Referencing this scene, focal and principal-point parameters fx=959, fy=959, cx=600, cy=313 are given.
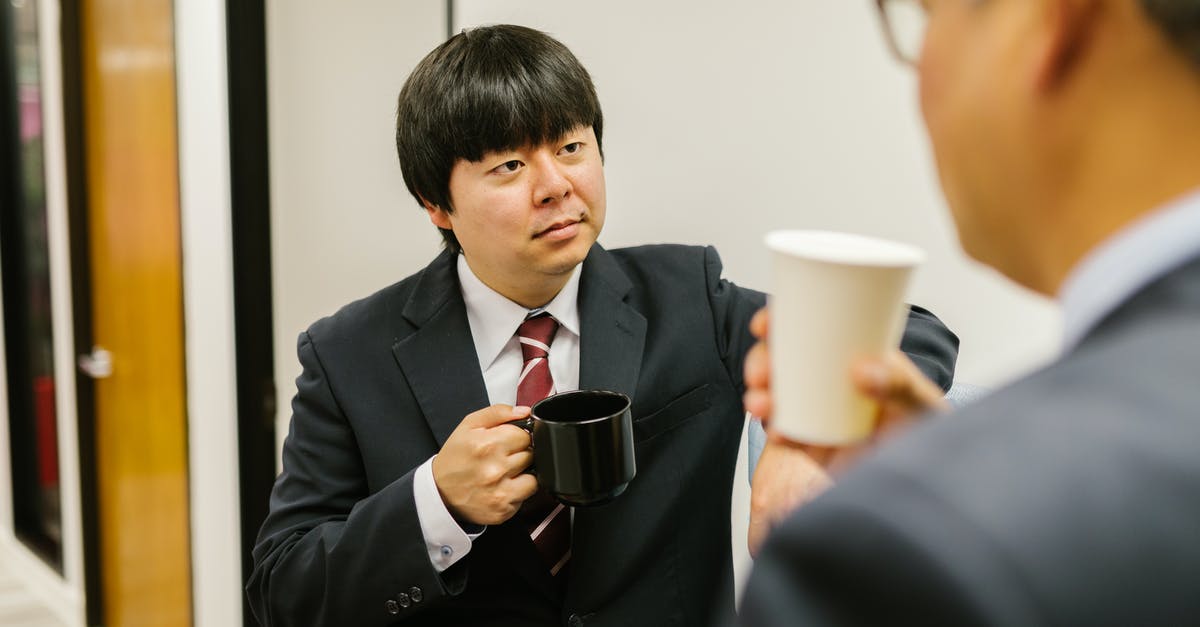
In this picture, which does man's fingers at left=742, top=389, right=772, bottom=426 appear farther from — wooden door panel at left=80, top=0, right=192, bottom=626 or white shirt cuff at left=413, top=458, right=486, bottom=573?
wooden door panel at left=80, top=0, right=192, bottom=626

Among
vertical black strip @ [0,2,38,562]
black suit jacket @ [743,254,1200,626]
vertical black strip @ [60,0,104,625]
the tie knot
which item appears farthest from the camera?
vertical black strip @ [0,2,38,562]

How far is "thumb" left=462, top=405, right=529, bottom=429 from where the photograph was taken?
109 centimetres

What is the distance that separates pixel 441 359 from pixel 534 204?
25cm

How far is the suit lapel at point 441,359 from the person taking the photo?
127 cm

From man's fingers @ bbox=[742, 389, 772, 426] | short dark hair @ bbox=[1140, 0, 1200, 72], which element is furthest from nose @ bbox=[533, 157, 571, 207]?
short dark hair @ bbox=[1140, 0, 1200, 72]

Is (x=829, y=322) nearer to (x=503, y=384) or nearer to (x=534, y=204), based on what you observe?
(x=534, y=204)

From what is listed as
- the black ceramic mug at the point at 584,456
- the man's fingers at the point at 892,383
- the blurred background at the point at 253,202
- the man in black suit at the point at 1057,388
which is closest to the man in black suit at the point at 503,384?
the black ceramic mug at the point at 584,456

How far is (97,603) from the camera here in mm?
3287

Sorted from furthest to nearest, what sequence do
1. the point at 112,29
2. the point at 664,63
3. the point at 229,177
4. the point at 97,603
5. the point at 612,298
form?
the point at 97,603 → the point at 112,29 → the point at 229,177 → the point at 664,63 → the point at 612,298

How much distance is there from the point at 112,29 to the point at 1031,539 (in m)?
2.98

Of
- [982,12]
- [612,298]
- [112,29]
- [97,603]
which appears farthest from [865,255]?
[97,603]

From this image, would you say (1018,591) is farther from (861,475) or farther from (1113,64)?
(1113,64)

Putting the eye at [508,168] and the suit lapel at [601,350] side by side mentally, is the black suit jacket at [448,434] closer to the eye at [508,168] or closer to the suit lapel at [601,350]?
the suit lapel at [601,350]

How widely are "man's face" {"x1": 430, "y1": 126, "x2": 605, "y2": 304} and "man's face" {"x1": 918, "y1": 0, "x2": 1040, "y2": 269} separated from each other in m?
0.74
